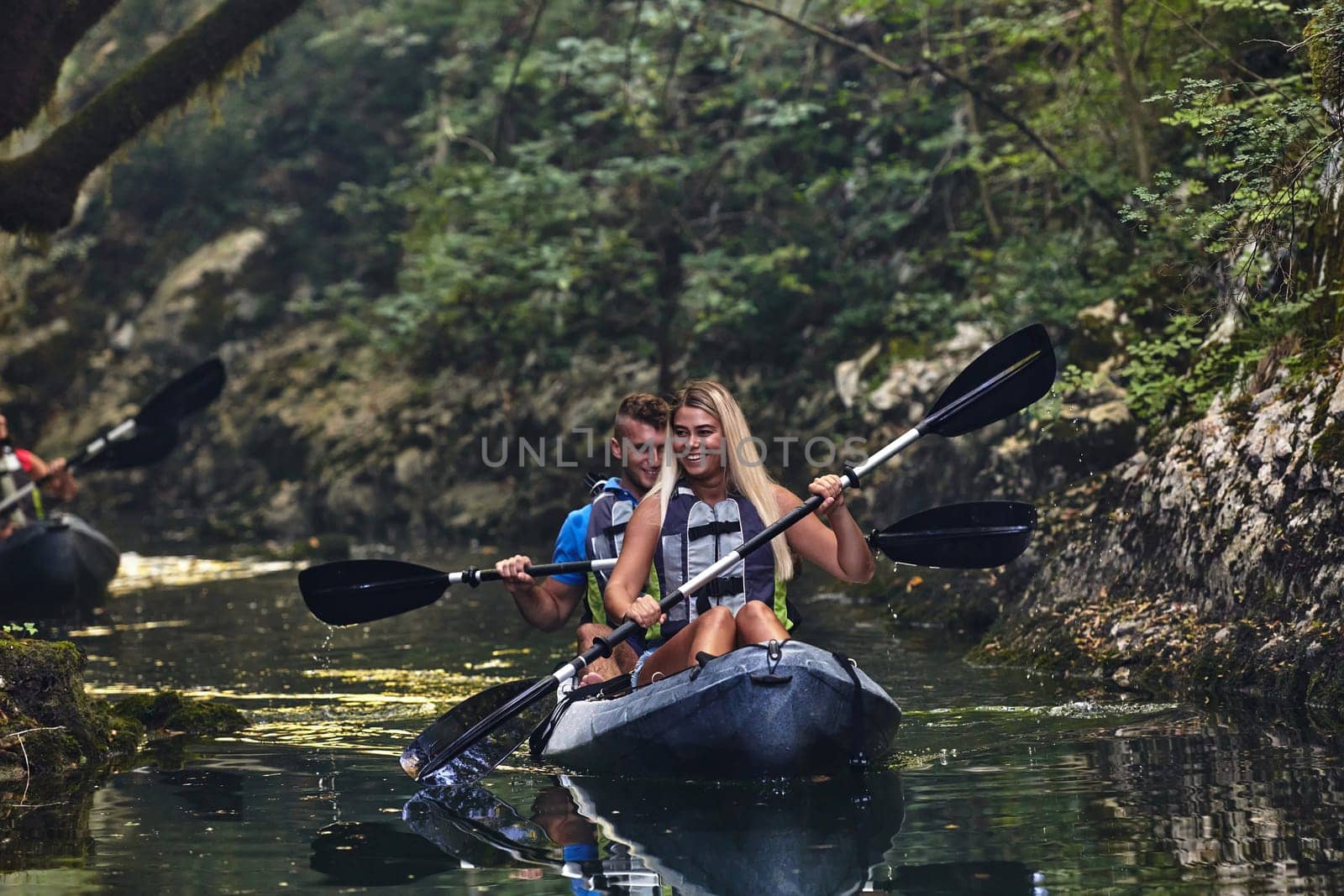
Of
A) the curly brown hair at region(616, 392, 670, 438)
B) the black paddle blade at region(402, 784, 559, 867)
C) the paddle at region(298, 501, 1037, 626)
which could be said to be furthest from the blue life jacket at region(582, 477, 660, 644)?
the black paddle blade at region(402, 784, 559, 867)

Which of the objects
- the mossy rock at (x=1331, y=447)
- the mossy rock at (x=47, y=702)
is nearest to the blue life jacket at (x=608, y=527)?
the mossy rock at (x=47, y=702)

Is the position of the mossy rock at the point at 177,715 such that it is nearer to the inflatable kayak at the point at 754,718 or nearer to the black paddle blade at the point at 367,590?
the black paddle blade at the point at 367,590

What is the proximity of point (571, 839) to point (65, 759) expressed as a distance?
2.47m

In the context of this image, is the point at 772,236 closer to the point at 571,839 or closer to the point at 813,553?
the point at 813,553

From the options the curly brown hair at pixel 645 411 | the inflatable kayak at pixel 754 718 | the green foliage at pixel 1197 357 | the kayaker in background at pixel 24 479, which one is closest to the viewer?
the inflatable kayak at pixel 754 718

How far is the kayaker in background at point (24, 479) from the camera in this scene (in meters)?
11.7

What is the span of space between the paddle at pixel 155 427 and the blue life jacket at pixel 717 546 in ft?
21.2

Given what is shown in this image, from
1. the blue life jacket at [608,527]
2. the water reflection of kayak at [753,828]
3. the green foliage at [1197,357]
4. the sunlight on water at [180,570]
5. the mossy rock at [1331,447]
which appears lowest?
the water reflection of kayak at [753,828]

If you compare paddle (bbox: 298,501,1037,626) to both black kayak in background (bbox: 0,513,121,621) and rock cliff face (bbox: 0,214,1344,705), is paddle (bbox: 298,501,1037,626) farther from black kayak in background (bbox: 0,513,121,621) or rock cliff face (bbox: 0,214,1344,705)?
black kayak in background (bbox: 0,513,121,621)

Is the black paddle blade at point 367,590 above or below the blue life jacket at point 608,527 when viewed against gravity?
below

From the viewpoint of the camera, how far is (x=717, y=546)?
568cm

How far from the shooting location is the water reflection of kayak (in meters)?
4.17

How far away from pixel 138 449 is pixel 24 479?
3.94 feet

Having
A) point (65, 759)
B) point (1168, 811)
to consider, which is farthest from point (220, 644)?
point (1168, 811)
